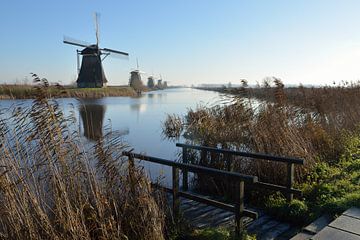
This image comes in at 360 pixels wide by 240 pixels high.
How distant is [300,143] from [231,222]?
270 centimetres

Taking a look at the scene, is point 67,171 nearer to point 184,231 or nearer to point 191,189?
point 184,231

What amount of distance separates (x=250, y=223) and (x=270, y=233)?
36 cm

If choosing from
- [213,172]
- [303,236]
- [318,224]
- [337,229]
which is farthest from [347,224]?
[213,172]

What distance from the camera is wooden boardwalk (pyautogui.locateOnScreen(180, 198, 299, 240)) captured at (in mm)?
3803

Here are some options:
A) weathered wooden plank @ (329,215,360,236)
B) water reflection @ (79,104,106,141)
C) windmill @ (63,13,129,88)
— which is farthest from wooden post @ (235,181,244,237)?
windmill @ (63,13,129,88)

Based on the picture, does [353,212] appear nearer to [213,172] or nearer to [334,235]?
[334,235]

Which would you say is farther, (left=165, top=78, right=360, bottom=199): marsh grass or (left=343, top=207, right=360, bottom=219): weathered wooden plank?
(left=165, top=78, right=360, bottom=199): marsh grass

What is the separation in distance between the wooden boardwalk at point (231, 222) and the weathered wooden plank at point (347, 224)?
59 cm

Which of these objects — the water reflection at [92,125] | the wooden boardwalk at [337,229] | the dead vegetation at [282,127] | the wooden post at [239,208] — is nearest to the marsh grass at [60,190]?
the wooden post at [239,208]

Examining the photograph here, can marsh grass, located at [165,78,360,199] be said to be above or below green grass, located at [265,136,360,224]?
above

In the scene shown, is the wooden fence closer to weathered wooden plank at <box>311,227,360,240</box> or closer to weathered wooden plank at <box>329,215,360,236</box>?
weathered wooden plank at <box>311,227,360,240</box>

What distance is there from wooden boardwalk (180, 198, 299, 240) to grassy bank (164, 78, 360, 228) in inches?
10.4

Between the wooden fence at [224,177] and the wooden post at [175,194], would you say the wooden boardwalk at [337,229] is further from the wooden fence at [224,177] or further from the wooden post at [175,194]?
the wooden post at [175,194]

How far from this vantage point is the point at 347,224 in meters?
3.27
